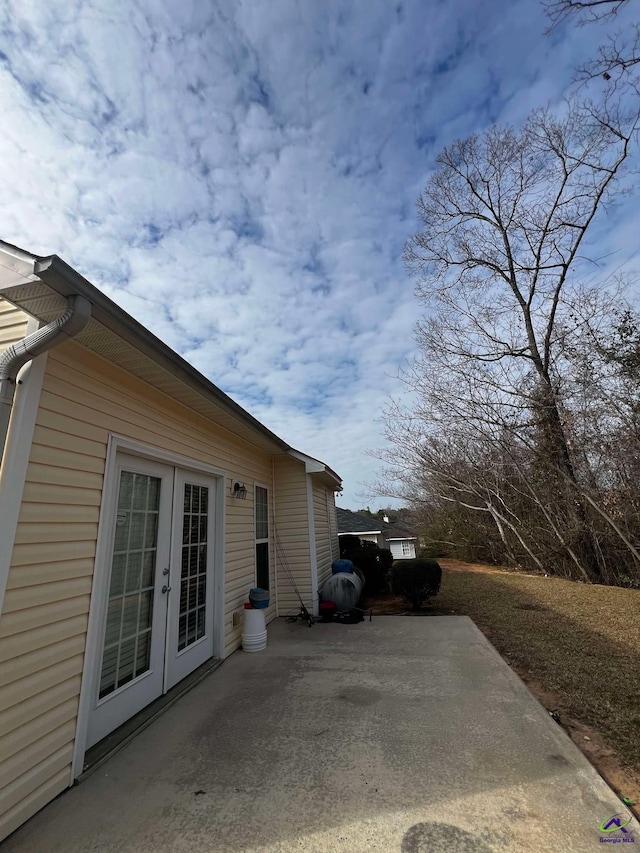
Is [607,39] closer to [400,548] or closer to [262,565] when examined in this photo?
[262,565]

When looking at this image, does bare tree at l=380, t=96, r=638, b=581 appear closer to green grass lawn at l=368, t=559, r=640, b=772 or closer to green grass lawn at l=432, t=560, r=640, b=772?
green grass lawn at l=368, t=559, r=640, b=772

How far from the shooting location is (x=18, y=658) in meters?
1.89

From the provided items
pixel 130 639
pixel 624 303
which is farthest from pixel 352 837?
pixel 624 303

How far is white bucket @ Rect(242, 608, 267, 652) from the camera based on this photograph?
14.5 feet

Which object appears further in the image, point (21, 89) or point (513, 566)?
point (513, 566)

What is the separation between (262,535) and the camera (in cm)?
583

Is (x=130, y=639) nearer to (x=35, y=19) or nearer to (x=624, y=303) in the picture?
(x=35, y=19)

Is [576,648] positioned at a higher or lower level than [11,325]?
lower

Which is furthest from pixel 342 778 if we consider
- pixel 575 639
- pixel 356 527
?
pixel 356 527

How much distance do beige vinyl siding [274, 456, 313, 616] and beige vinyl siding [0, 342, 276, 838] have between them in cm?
376

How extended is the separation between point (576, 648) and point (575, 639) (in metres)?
0.39

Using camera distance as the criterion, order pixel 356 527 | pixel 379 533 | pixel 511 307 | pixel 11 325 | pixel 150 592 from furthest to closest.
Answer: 1. pixel 379 533
2. pixel 356 527
3. pixel 511 307
4. pixel 150 592
5. pixel 11 325

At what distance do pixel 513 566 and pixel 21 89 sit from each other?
1482 centimetres

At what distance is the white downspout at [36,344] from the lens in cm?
192
